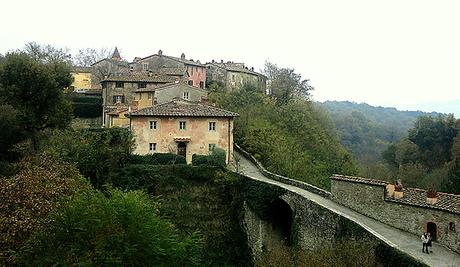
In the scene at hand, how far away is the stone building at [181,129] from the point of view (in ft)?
128

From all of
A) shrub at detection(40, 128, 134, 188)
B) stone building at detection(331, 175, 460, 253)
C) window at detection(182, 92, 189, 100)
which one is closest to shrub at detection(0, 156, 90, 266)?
shrub at detection(40, 128, 134, 188)

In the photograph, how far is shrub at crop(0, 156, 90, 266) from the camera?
740 inches

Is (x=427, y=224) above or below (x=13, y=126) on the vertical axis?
below

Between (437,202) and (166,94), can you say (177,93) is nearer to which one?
(166,94)

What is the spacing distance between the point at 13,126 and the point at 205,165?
49.6 ft

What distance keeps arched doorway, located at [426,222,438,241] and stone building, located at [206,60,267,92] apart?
50.3m

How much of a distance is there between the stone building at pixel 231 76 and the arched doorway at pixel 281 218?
4017 centimetres

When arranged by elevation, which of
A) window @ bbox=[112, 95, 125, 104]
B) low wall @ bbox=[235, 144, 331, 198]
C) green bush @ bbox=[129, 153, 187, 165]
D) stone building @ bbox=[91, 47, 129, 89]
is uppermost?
stone building @ bbox=[91, 47, 129, 89]

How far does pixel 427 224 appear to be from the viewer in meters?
21.9

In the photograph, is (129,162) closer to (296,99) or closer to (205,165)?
(205,165)

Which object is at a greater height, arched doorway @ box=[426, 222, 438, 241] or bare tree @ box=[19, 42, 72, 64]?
bare tree @ box=[19, 42, 72, 64]

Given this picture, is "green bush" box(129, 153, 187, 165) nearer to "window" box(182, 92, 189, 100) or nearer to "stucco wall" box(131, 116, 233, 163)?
"stucco wall" box(131, 116, 233, 163)

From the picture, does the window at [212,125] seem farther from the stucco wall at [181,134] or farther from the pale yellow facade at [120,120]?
the pale yellow facade at [120,120]

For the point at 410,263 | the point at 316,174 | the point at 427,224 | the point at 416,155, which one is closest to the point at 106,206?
the point at 410,263
